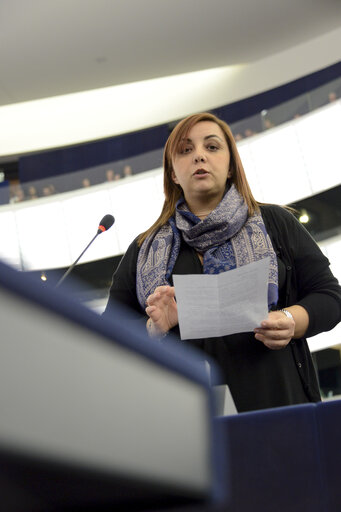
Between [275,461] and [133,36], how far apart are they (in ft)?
37.0

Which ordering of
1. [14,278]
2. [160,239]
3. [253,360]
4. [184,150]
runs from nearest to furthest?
[14,278]
[253,360]
[160,239]
[184,150]

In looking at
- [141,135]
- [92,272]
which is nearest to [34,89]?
[141,135]

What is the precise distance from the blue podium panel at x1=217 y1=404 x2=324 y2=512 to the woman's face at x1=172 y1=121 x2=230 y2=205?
0.77 m

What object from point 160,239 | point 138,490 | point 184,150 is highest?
point 184,150

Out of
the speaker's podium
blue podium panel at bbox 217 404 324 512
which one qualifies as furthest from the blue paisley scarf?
the speaker's podium

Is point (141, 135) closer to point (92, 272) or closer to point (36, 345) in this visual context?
point (92, 272)

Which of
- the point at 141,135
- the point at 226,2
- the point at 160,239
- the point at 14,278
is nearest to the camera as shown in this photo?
the point at 14,278

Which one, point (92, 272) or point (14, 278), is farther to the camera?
point (92, 272)

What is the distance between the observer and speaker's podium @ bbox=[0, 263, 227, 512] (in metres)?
0.15

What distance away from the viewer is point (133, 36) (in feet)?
37.7

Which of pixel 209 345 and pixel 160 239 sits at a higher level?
pixel 160 239

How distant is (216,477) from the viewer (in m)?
0.19

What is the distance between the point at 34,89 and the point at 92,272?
390 cm

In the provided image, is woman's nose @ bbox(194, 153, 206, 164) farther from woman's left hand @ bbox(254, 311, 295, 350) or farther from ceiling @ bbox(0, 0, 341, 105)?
ceiling @ bbox(0, 0, 341, 105)
